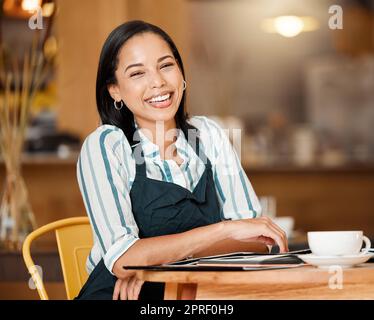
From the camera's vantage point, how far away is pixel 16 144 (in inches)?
116

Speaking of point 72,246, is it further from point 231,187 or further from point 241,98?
point 241,98

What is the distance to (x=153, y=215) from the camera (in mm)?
1769

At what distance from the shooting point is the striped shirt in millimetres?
1686

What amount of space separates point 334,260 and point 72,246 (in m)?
0.79

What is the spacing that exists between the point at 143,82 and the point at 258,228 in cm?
37

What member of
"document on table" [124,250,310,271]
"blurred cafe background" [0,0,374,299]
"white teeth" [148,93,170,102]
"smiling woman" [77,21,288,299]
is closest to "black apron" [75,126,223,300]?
"smiling woman" [77,21,288,299]

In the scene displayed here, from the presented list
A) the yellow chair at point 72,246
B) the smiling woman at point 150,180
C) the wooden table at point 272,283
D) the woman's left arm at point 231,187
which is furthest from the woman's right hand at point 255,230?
the yellow chair at point 72,246

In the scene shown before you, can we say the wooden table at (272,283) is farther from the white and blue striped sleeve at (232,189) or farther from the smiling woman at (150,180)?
the white and blue striped sleeve at (232,189)

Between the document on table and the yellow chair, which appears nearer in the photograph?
the document on table

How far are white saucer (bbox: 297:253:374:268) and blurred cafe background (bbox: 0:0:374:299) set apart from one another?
70 cm

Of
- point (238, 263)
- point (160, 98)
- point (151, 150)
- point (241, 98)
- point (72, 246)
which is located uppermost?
point (160, 98)

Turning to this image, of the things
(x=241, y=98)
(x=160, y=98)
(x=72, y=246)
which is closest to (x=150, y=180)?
(x=160, y=98)

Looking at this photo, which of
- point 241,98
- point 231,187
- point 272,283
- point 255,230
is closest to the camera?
point 272,283

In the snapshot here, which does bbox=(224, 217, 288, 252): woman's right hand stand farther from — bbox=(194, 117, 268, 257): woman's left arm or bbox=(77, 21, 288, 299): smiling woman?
bbox=(194, 117, 268, 257): woman's left arm
